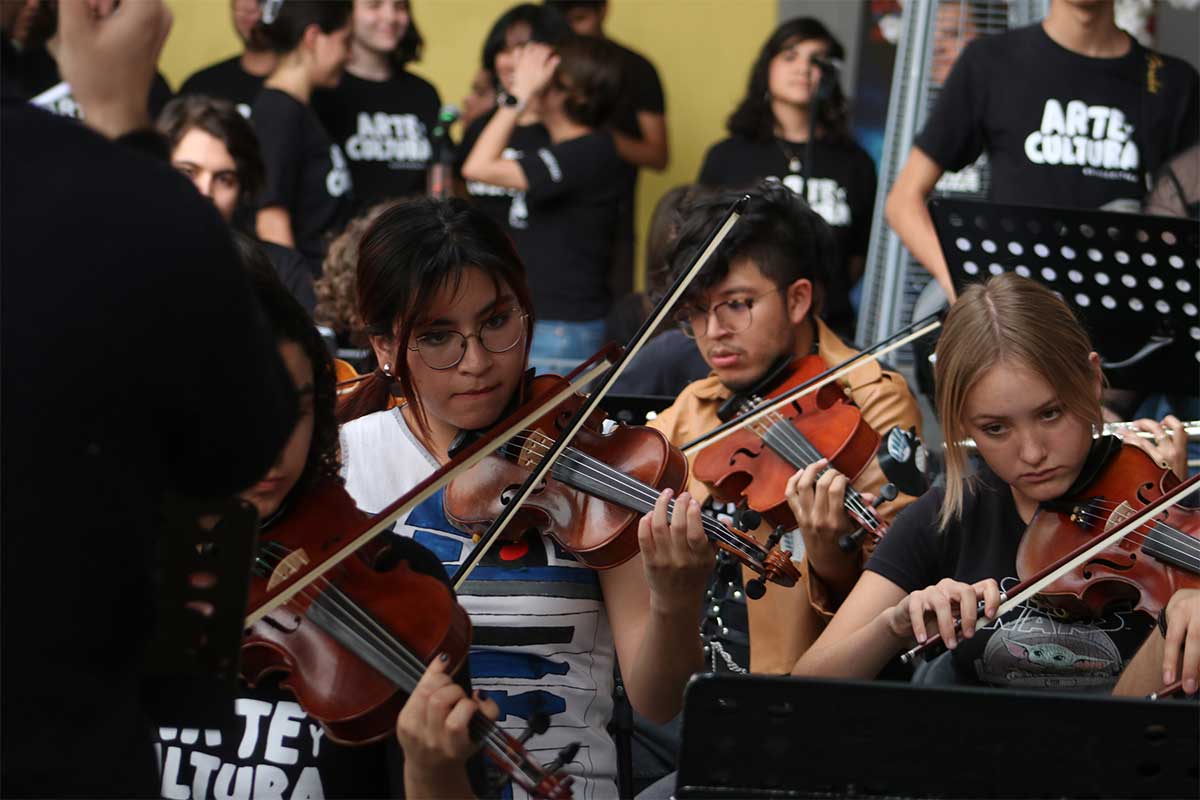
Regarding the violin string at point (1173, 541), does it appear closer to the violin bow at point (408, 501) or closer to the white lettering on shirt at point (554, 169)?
the violin bow at point (408, 501)

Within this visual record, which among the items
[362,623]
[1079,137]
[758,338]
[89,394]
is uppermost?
[1079,137]

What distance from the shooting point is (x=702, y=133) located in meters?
5.40

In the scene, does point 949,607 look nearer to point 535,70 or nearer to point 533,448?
point 533,448

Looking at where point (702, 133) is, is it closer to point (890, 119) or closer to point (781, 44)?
point (781, 44)

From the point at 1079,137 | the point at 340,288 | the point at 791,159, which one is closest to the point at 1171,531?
the point at 1079,137

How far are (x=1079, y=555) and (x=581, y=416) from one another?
24.0 inches

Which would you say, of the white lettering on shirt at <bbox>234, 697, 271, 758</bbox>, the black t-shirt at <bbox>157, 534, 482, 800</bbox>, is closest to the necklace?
the black t-shirt at <bbox>157, 534, 482, 800</bbox>

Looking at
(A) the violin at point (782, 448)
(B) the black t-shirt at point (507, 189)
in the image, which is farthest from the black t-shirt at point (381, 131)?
(A) the violin at point (782, 448)

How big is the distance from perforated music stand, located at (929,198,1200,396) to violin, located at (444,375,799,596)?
2.56 ft

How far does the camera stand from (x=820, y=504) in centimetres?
198

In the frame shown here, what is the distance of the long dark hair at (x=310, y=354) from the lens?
62.3 inches

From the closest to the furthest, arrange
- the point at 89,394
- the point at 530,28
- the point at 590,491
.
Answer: the point at 89,394
the point at 590,491
the point at 530,28

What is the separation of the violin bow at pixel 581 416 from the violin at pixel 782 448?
588 mm

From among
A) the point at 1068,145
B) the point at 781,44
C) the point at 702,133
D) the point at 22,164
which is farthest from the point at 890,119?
the point at 22,164
